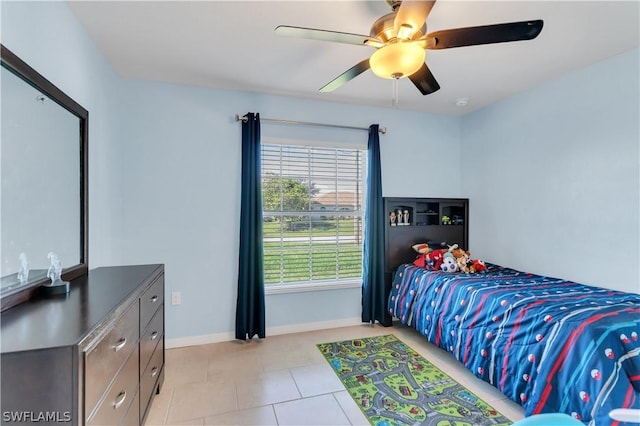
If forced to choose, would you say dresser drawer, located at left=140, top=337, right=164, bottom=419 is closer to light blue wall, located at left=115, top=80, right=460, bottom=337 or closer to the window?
light blue wall, located at left=115, top=80, right=460, bottom=337

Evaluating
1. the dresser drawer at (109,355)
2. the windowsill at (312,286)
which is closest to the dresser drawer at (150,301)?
the dresser drawer at (109,355)

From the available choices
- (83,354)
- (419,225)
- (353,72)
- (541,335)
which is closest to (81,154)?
(83,354)

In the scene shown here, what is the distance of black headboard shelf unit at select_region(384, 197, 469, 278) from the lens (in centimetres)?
345

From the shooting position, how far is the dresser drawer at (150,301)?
1.65m

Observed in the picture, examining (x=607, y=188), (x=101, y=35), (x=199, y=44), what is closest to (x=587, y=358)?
(x=607, y=188)

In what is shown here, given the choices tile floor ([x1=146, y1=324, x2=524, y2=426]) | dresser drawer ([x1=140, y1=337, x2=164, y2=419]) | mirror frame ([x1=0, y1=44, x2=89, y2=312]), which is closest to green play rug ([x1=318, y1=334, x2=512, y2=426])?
tile floor ([x1=146, y1=324, x2=524, y2=426])

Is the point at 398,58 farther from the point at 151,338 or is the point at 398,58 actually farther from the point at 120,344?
the point at 151,338

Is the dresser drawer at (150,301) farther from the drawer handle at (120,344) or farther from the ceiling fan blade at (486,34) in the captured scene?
the ceiling fan blade at (486,34)

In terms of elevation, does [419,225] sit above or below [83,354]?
above

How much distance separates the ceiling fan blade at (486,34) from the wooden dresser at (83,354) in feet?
6.33

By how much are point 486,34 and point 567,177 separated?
191 centimetres

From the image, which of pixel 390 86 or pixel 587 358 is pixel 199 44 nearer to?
pixel 390 86

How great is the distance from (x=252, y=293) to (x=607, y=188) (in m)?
3.09

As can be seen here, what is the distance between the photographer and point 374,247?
10.9 ft
